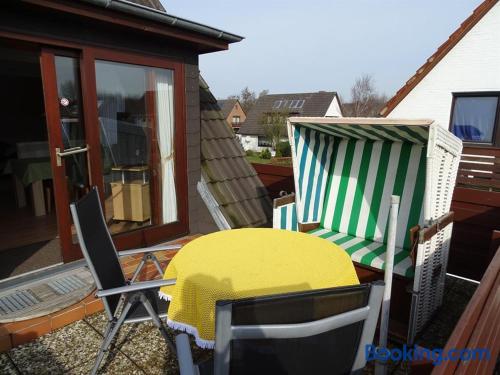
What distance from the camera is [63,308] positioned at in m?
2.62

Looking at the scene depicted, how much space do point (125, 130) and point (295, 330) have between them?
3239 millimetres

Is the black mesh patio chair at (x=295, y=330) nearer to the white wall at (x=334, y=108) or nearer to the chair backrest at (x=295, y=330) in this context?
the chair backrest at (x=295, y=330)

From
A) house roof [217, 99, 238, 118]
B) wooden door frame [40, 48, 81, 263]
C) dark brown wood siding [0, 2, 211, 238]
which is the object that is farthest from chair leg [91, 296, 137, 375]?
house roof [217, 99, 238, 118]

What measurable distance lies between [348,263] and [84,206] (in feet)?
5.57

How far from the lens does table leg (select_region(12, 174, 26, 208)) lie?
561cm

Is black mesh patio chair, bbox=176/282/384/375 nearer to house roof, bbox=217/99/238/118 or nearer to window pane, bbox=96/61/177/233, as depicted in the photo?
window pane, bbox=96/61/177/233

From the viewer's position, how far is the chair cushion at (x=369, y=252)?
117 inches

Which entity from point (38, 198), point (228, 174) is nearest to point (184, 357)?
point (228, 174)

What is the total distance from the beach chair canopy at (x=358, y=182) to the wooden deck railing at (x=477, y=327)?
119 centimetres

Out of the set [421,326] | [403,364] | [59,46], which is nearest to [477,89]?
[421,326]

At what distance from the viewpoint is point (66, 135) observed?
3.11 metres

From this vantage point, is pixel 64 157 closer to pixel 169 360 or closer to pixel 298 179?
pixel 169 360

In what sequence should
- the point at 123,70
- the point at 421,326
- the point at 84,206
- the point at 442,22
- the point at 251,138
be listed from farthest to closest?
the point at 251,138, the point at 442,22, the point at 123,70, the point at 421,326, the point at 84,206

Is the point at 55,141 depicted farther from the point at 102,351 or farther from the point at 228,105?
the point at 228,105
